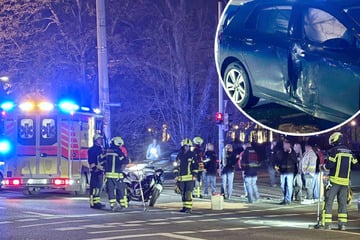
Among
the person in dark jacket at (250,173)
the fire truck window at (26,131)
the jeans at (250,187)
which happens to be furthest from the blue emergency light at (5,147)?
the jeans at (250,187)

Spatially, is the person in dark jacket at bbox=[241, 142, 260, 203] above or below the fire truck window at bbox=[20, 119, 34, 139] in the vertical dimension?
below

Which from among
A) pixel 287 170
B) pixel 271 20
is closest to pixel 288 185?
pixel 287 170

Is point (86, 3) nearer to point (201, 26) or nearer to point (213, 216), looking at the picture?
point (201, 26)

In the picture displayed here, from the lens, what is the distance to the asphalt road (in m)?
10.5

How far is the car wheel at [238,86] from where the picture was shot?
236 inches

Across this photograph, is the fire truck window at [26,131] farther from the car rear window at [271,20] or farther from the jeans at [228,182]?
the car rear window at [271,20]

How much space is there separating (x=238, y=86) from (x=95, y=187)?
369 inches

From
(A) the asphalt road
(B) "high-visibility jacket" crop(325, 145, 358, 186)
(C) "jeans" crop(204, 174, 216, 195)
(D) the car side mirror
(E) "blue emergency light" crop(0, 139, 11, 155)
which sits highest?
(D) the car side mirror

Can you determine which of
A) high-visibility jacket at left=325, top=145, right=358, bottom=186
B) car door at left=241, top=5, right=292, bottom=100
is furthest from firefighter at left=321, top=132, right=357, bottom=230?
car door at left=241, top=5, right=292, bottom=100

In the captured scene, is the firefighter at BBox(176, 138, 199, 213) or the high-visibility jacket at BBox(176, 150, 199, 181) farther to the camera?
the high-visibility jacket at BBox(176, 150, 199, 181)

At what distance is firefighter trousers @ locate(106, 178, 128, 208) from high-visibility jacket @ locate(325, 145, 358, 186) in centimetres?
515

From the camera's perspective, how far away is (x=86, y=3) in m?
30.5

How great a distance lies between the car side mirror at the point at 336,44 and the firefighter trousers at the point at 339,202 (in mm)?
6304

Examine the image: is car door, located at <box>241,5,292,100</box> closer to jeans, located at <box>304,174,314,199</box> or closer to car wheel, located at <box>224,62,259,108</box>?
car wheel, located at <box>224,62,259,108</box>
